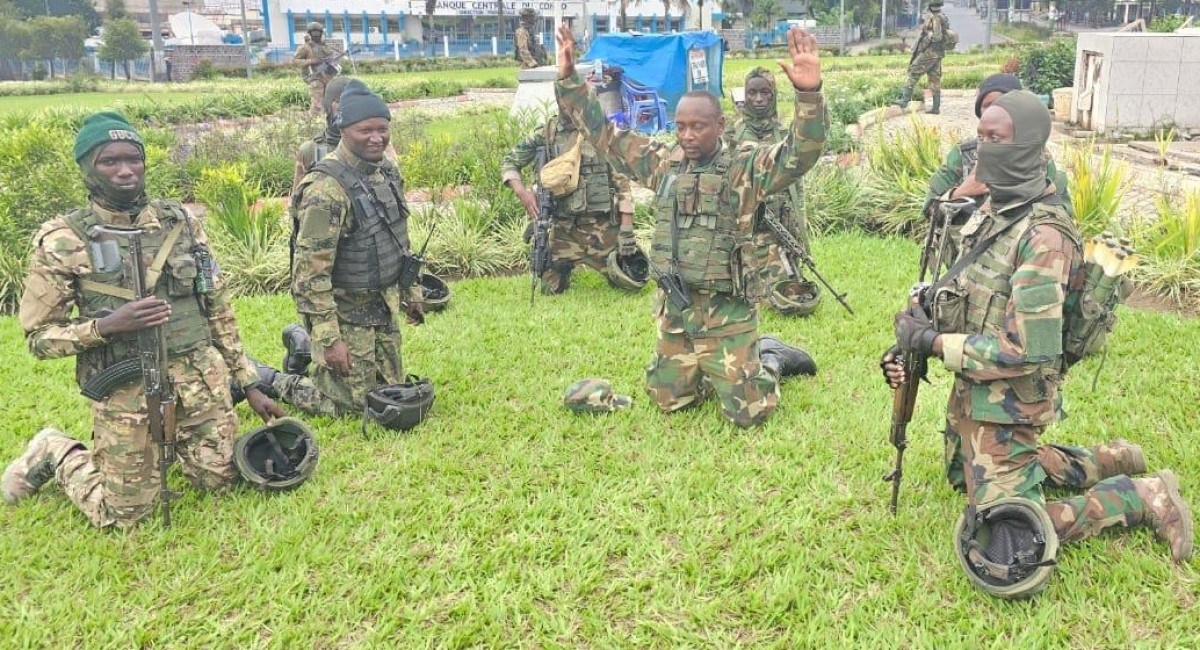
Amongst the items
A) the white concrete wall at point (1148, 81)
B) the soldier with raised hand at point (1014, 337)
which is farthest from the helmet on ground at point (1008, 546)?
the white concrete wall at point (1148, 81)

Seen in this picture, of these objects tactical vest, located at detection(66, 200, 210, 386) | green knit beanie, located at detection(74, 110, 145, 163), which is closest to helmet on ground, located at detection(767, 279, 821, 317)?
tactical vest, located at detection(66, 200, 210, 386)

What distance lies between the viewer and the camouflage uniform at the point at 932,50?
17.8 meters

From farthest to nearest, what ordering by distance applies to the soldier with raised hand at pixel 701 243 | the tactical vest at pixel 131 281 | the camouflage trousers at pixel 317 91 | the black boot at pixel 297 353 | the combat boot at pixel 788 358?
the camouflage trousers at pixel 317 91 → the black boot at pixel 297 353 → the combat boot at pixel 788 358 → the soldier with raised hand at pixel 701 243 → the tactical vest at pixel 131 281

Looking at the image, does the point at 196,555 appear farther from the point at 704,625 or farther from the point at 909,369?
the point at 909,369

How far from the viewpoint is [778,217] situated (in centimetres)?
746

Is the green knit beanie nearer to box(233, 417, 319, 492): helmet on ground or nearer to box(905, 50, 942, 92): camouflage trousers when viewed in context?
box(233, 417, 319, 492): helmet on ground

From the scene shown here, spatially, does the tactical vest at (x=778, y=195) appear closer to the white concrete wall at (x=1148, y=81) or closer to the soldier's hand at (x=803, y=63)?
the soldier's hand at (x=803, y=63)

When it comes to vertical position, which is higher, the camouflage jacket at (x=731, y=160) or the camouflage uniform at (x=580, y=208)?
the camouflage jacket at (x=731, y=160)

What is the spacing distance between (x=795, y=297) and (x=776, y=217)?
688 mm

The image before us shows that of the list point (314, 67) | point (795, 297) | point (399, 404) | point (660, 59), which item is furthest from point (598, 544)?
point (660, 59)

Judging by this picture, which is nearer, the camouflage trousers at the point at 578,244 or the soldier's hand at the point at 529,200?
the soldier's hand at the point at 529,200

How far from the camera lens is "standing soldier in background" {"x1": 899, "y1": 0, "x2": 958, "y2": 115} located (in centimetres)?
1783

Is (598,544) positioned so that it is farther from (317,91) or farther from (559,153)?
(317,91)

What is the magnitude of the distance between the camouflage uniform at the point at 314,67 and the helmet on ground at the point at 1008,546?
15.7m
